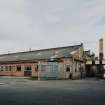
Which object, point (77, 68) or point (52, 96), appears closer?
point (52, 96)

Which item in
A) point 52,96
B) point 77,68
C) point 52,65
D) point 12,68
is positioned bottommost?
point 52,96

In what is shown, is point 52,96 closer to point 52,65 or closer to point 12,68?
point 52,65

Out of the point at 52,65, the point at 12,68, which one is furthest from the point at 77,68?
the point at 12,68

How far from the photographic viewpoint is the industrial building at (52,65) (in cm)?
3691

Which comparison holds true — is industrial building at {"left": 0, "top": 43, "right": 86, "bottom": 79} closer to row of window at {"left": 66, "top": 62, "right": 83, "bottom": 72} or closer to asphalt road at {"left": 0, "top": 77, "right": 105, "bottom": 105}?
row of window at {"left": 66, "top": 62, "right": 83, "bottom": 72}

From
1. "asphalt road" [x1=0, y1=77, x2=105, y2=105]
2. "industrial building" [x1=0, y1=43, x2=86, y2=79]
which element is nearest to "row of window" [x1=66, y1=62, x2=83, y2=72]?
"industrial building" [x1=0, y1=43, x2=86, y2=79]

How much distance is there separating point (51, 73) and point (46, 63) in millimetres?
2049

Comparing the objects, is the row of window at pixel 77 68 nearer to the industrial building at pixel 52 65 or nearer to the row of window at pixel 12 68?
the industrial building at pixel 52 65

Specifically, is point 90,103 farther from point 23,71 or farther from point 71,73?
point 23,71

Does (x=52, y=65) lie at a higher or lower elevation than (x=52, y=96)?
higher

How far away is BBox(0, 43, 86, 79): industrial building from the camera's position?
121 feet

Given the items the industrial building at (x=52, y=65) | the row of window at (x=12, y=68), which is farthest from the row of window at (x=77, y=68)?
the row of window at (x=12, y=68)

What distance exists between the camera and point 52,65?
36938 millimetres

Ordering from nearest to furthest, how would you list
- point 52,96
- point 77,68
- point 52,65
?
point 52,96 < point 52,65 < point 77,68
